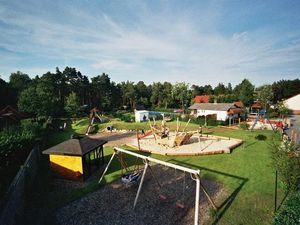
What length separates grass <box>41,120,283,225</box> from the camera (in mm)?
9091

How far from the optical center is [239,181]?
12523 millimetres

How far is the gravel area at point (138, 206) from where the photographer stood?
29.3ft

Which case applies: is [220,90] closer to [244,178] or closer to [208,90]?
[208,90]

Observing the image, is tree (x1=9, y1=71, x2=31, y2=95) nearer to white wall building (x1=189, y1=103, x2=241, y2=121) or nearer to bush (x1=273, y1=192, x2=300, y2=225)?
white wall building (x1=189, y1=103, x2=241, y2=121)

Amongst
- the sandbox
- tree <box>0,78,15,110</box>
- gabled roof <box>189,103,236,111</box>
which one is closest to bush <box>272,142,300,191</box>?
the sandbox

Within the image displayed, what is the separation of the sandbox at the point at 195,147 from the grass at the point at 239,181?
75 centimetres

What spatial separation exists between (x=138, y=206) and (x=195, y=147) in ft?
37.8

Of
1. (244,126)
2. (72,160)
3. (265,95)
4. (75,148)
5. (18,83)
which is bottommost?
(72,160)

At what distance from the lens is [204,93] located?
87750 millimetres

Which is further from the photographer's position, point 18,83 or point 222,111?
point 18,83

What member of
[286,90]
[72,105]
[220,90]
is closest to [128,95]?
[72,105]

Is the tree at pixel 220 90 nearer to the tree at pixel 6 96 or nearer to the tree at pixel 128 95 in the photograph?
the tree at pixel 128 95

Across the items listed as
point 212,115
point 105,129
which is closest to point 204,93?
point 212,115

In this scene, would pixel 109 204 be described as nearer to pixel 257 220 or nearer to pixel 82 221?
pixel 82 221
